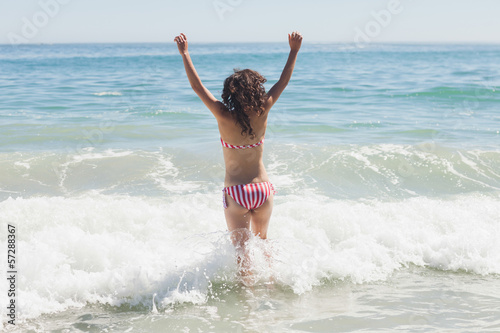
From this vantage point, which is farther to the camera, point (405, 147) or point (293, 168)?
point (405, 147)

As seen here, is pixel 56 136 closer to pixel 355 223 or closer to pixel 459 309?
pixel 355 223

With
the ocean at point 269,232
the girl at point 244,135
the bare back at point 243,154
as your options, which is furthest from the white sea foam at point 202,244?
the bare back at point 243,154

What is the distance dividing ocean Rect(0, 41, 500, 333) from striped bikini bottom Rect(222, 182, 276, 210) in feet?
1.38

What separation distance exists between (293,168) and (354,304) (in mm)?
3938

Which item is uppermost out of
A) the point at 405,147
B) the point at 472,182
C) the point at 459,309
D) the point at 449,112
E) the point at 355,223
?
the point at 449,112

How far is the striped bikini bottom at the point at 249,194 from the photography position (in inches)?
146

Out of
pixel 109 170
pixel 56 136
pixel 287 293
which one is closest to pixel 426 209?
pixel 287 293

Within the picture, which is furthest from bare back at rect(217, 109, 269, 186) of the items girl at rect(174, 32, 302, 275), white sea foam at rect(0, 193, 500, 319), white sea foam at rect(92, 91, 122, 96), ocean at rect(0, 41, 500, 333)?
white sea foam at rect(92, 91, 122, 96)

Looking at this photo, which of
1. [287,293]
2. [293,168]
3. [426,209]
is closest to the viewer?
[287,293]

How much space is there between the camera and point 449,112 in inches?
509

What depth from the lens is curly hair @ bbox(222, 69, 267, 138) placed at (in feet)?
11.3

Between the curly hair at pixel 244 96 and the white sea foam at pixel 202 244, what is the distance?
108cm
